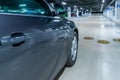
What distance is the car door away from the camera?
0.97 metres

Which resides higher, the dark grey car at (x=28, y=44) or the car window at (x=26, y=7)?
the car window at (x=26, y=7)

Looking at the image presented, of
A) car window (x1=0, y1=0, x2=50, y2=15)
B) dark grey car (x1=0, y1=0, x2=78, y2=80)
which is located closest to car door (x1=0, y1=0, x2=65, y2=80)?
dark grey car (x1=0, y1=0, x2=78, y2=80)

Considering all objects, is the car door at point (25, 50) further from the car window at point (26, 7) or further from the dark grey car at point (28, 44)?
the car window at point (26, 7)

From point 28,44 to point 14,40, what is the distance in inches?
6.8

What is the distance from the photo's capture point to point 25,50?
45.4 inches

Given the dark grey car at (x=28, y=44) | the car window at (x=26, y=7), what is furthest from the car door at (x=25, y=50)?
the car window at (x=26, y=7)

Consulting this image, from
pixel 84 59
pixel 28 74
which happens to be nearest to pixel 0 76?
pixel 28 74

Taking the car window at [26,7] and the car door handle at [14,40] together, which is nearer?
the car door handle at [14,40]

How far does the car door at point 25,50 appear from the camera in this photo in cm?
97

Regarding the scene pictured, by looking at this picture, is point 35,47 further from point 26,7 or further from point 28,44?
point 26,7

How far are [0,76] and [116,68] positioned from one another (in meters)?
2.32

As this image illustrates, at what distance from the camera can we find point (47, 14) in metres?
2.04

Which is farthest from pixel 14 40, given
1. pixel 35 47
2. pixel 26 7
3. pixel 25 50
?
pixel 26 7

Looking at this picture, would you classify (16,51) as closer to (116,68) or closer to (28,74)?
(28,74)
